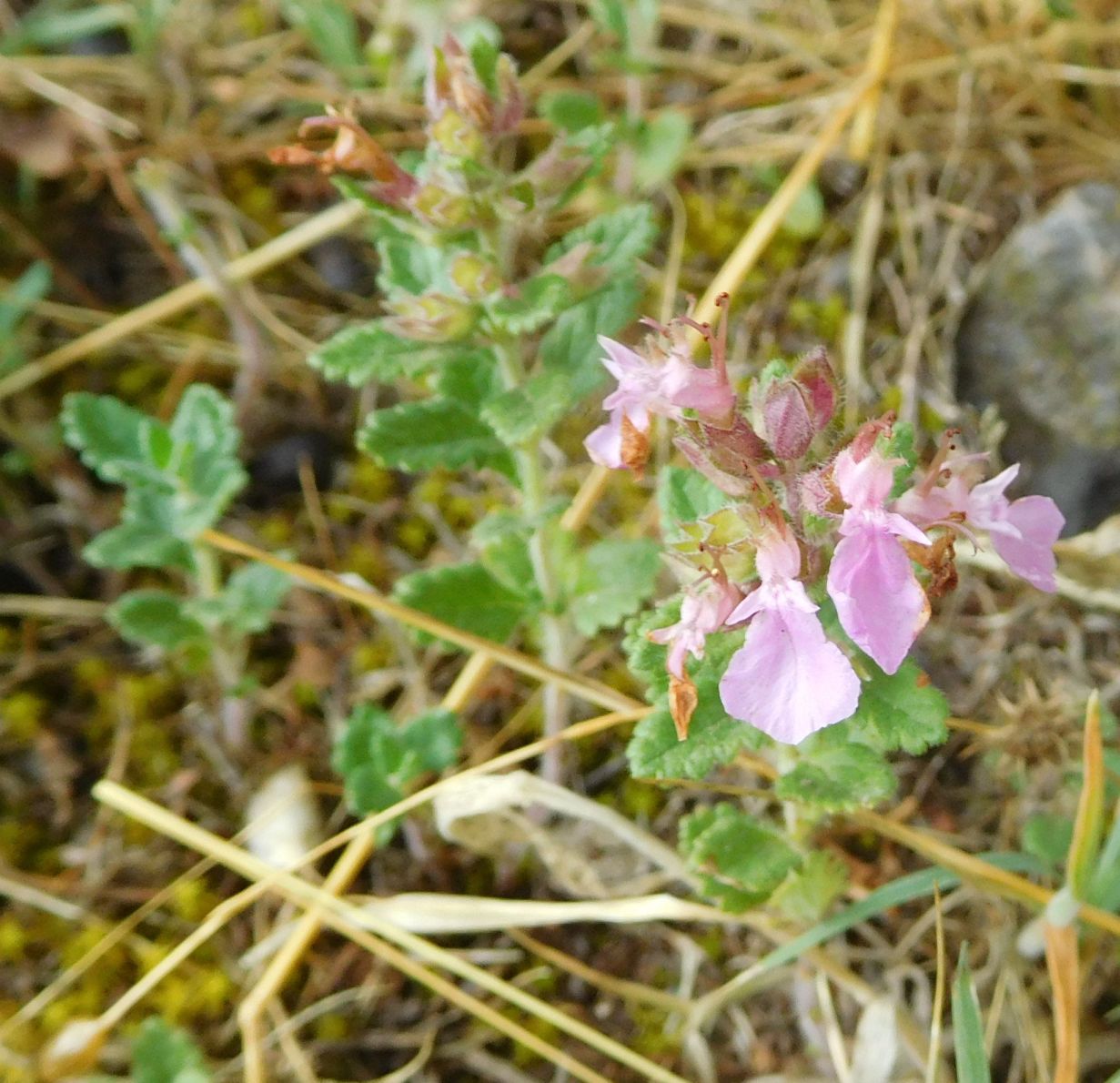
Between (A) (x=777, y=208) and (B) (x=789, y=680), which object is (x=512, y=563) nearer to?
(B) (x=789, y=680)

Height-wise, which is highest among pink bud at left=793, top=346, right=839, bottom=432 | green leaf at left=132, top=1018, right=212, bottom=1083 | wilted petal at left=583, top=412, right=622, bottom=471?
pink bud at left=793, top=346, right=839, bottom=432

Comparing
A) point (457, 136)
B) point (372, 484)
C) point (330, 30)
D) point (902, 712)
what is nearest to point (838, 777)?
point (902, 712)

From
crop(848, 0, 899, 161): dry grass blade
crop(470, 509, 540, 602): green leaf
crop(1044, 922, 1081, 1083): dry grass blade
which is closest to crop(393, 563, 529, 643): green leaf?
crop(470, 509, 540, 602): green leaf

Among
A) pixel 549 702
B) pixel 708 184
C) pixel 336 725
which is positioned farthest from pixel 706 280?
pixel 336 725

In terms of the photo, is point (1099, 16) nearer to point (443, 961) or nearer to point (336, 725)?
point (336, 725)

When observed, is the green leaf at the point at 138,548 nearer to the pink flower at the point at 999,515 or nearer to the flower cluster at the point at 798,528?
the flower cluster at the point at 798,528

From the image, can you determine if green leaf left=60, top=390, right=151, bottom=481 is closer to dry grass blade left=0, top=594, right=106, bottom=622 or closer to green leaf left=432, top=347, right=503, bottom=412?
dry grass blade left=0, top=594, right=106, bottom=622

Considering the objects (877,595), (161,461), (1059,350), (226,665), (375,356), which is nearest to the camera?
(877,595)
